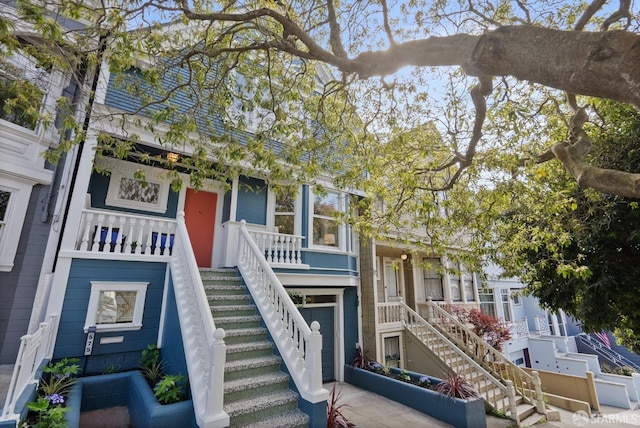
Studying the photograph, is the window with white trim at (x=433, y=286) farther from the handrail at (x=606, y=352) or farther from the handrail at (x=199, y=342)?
the handrail at (x=606, y=352)

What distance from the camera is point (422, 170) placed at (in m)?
6.45

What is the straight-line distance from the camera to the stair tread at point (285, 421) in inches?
163

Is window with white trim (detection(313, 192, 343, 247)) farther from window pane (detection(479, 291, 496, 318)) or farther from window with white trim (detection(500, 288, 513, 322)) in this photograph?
window with white trim (detection(500, 288, 513, 322))

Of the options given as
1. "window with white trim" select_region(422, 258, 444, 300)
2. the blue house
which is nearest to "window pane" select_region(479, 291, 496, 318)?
"window with white trim" select_region(422, 258, 444, 300)

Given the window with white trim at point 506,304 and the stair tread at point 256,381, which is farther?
the window with white trim at point 506,304

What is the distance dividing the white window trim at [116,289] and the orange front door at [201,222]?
6.52 ft

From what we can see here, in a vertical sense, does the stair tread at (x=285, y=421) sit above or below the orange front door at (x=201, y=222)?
below

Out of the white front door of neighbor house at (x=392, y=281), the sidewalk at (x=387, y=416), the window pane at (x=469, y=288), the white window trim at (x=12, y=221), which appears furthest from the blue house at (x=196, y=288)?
the window pane at (x=469, y=288)

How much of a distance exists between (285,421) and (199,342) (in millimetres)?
1668

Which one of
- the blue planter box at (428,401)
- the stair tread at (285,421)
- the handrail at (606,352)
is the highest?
the stair tread at (285,421)

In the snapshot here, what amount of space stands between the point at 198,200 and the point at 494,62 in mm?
7767

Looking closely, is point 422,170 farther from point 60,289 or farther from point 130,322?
point 60,289

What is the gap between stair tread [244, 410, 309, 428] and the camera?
414 cm

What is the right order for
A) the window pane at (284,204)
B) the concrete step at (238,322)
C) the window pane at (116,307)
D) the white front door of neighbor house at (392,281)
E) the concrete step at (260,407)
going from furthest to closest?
1. the white front door of neighbor house at (392,281)
2. the window pane at (284,204)
3. the window pane at (116,307)
4. the concrete step at (238,322)
5. the concrete step at (260,407)
